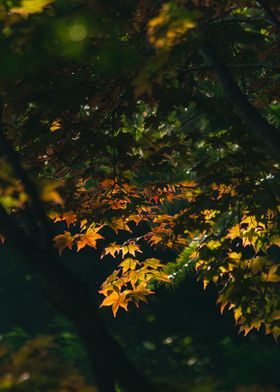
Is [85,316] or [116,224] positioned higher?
[116,224]

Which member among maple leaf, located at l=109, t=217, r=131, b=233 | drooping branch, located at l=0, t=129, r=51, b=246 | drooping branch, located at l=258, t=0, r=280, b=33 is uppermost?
drooping branch, located at l=258, t=0, r=280, b=33

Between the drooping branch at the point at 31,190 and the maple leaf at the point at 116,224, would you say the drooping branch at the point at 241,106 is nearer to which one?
the maple leaf at the point at 116,224

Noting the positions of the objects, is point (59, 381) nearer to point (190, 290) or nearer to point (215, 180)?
point (215, 180)

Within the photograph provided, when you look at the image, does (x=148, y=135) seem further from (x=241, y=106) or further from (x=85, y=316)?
(x=85, y=316)

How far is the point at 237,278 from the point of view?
5387 mm

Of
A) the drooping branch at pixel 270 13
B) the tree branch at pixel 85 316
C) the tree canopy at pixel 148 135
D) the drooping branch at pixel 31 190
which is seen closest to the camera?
the tree branch at pixel 85 316

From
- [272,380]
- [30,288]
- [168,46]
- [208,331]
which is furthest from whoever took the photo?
[30,288]

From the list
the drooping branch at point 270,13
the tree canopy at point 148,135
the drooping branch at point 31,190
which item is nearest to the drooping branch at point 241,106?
the tree canopy at point 148,135

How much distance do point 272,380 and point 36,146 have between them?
6.65m

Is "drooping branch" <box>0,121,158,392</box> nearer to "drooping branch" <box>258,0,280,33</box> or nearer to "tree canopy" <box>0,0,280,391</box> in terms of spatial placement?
"tree canopy" <box>0,0,280,391</box>

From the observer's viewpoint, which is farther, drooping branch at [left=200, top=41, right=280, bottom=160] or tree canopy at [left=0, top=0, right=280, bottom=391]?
drooping branch at [left=200, top=41, right=280, bottom=160]

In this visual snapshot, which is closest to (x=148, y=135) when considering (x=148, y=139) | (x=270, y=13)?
(x=148, y=139)

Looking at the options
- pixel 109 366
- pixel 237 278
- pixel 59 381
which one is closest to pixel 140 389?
pixel 109 366

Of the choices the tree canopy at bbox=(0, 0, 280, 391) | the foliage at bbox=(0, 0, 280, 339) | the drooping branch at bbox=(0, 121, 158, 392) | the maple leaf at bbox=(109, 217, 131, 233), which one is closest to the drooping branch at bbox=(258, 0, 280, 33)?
the tree canopy at bbox=(0, 0, 280, 391)
